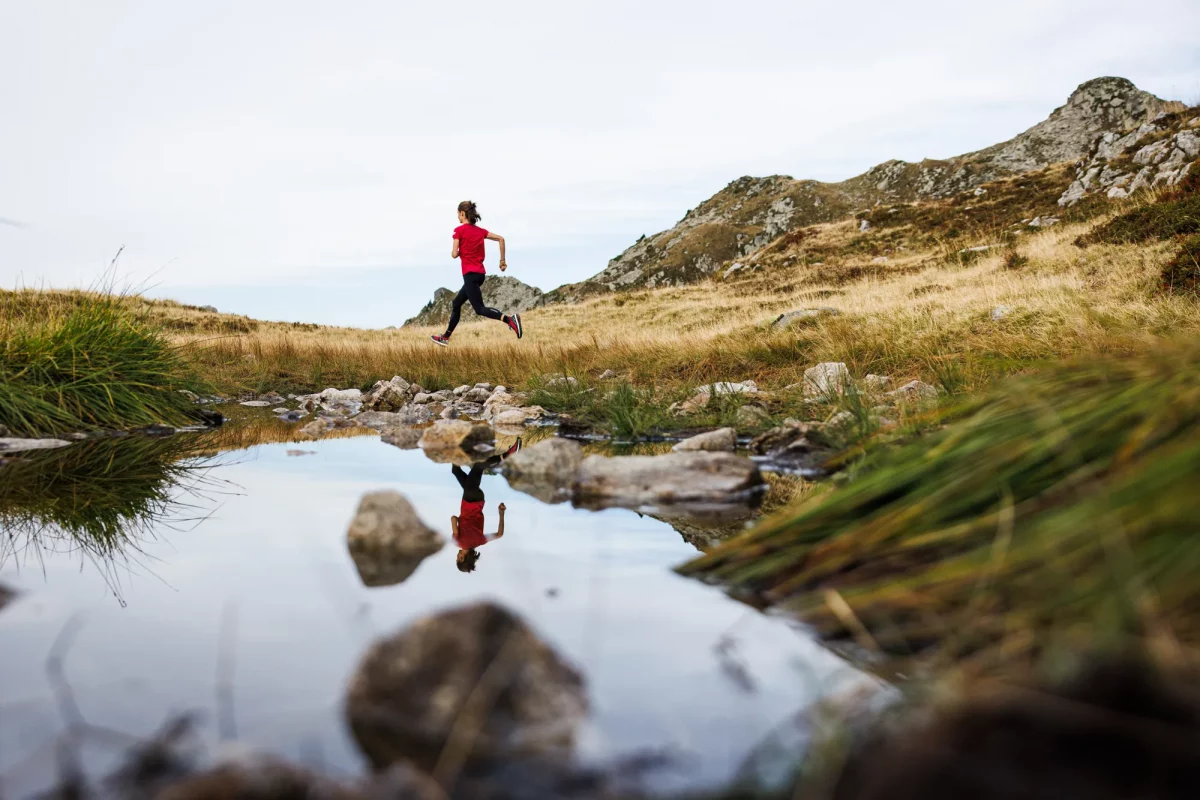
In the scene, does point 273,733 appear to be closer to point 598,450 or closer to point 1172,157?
point 598,450

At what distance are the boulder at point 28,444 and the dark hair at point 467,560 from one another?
4.34 m

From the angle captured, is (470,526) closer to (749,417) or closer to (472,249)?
(749,417)

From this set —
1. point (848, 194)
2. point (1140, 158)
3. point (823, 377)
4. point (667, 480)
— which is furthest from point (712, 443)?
point (848, 194)

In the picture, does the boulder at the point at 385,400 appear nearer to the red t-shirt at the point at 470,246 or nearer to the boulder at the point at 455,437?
the red t-shirt at the point at 470,246

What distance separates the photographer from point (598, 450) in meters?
5.73

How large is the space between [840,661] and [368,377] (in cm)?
1131

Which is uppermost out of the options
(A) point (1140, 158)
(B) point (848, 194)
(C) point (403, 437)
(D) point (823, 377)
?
(B) point (848, 194)

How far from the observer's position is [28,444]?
540 centimetres

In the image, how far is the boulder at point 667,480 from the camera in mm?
3842

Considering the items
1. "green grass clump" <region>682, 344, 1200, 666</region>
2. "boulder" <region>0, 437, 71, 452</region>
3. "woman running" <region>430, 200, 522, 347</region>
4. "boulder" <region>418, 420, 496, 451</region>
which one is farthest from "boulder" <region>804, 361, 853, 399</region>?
"boulder" <region>0, 437, 71, 452</region>

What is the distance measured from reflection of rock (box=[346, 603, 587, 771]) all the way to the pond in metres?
0.06

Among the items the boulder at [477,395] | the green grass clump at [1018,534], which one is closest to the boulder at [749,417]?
the green grass clump at [1018,534]

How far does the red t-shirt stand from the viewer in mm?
12039

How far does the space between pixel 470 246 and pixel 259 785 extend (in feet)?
37.9
